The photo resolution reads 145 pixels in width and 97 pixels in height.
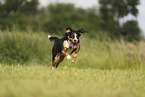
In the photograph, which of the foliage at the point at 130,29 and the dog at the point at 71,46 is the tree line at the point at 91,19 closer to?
the foliage at the point at 130,29

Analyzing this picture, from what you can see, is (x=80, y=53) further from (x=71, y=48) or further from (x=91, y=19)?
(x=91, y=19)

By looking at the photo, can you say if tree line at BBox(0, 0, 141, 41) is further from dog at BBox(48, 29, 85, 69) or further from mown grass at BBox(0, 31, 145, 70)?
dog at BBox(48, 29, 85, 69)

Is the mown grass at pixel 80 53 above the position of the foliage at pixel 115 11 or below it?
below

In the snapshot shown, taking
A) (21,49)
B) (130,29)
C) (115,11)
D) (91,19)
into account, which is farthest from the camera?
(91,19)

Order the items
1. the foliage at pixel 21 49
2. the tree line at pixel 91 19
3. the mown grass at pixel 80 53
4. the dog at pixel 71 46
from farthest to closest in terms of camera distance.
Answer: the tree line at pixel 91 19 → the foliage at pixel 21 49 → the mown grass at pixel 80 53 → the dog at pixel 71 46

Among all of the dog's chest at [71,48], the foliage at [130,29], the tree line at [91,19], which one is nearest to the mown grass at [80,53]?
the dog's chest at [71,48]

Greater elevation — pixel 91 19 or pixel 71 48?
pixel 91 19

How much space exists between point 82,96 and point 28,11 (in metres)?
29.5

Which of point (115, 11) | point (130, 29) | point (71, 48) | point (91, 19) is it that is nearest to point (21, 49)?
point (71, 48)

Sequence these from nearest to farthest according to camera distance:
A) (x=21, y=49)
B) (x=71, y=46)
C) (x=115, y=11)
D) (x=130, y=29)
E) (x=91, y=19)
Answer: (x=71, y=46) < (x=21, y=49) < (x=130, y=29) < (x=115, y=11) < (x=91, y=19)

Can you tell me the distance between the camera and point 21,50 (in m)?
10.8

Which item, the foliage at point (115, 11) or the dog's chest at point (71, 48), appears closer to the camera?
the dog's chest at point (71, 48)

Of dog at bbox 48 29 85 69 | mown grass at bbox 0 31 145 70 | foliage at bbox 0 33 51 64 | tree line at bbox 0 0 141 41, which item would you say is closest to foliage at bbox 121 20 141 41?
tree line at bbox 0 0 141 41

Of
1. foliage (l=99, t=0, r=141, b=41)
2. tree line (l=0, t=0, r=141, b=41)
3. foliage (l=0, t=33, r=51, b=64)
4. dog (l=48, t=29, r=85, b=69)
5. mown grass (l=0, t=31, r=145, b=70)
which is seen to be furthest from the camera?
foliage (l=99, t=0, r=141, b=41)
